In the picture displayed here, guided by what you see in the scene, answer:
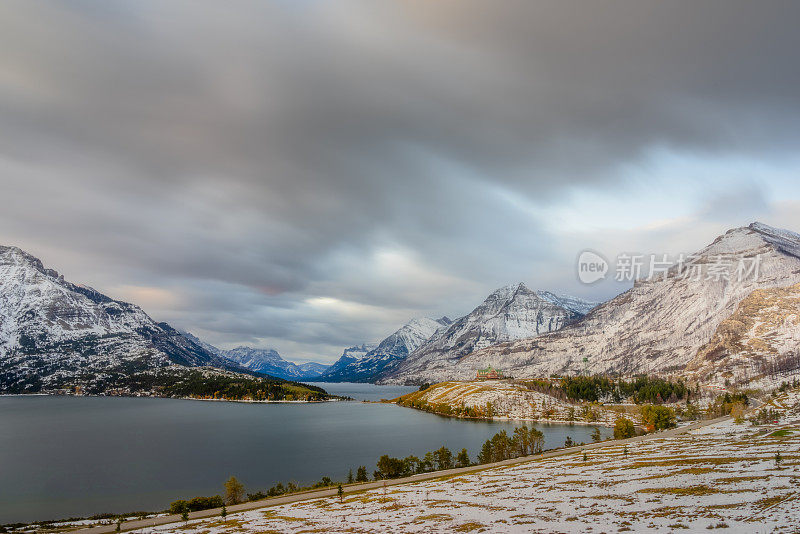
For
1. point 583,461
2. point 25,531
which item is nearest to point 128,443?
point 25,531

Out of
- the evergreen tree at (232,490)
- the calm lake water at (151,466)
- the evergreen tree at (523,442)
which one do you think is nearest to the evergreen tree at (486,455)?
the evergreen tree at (523,442)

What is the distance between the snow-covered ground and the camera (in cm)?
4253

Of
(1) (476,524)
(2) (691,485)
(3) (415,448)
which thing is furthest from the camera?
(3) (415,448)

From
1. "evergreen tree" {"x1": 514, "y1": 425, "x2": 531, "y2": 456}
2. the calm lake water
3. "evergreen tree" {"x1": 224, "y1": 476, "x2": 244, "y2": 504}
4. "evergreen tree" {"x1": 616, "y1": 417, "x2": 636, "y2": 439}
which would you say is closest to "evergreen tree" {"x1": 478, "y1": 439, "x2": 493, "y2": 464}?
"evergreen tree" {"x1": 514, "y1": 425, "x2": 531, "y2": 456}

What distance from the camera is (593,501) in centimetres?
5509

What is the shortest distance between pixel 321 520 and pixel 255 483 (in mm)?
76187

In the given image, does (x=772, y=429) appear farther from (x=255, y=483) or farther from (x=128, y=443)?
(x=128, y=443)

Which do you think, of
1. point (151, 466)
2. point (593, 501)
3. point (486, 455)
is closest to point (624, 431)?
point (486, 455)

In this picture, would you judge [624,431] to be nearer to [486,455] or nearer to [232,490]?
[486,455]

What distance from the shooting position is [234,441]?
19975cm

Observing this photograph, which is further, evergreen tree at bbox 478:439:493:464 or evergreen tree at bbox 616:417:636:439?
evergreen tree at bbox 616:417:636:439

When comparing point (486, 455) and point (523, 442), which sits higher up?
point (523, 442)

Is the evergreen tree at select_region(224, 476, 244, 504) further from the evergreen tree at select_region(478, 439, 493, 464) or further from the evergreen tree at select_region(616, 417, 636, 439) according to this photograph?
the evergreen tree at select_region(616, 417, 636, 439)

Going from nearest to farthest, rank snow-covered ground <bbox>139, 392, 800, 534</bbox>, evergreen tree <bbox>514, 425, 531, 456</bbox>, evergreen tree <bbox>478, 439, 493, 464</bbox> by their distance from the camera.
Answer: snow-covered ground <bbox>139, 392, 800, 534</bbox>, evergreen tree <bbox>478, 439, 493, 464</bbox>, evergreen tree <bbox>514, 425, 531, 456</bbox>
